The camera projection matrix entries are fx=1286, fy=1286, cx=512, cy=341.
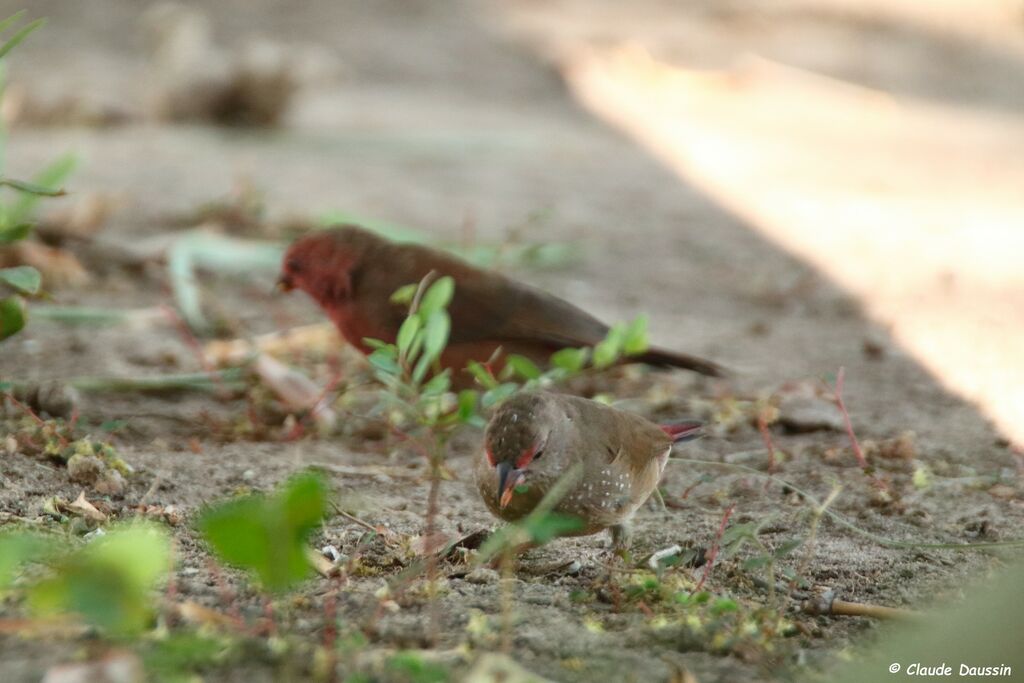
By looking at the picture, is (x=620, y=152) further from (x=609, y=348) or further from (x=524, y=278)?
(x=609, y=348)

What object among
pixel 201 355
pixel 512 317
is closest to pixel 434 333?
pixel 512 317

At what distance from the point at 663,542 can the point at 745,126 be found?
7071mm

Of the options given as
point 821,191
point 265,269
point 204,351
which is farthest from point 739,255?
point 204,351

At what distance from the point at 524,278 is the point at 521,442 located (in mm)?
3254

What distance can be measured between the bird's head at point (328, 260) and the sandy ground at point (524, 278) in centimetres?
50

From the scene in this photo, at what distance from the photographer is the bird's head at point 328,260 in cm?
404

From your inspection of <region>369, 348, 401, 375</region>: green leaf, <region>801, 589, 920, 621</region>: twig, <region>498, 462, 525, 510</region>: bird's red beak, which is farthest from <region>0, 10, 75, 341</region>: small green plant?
<region>801, 589, 920, 621</region>: twig

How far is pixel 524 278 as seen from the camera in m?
5.72

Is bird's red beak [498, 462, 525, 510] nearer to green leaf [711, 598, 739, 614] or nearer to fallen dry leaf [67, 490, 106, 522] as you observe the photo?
green leaf [711, 598, 739, 614]

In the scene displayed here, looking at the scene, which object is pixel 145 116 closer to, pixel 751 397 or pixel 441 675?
pixel 751 397

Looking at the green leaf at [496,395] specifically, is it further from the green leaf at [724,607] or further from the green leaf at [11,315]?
the green leaf at [11,315]

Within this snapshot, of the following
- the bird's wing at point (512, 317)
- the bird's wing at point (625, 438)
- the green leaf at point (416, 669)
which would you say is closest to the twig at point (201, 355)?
the bird's wing at point (512, 317)

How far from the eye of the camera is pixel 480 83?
11.0 metres

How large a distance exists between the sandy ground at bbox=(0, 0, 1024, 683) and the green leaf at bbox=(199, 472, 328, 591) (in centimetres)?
25
